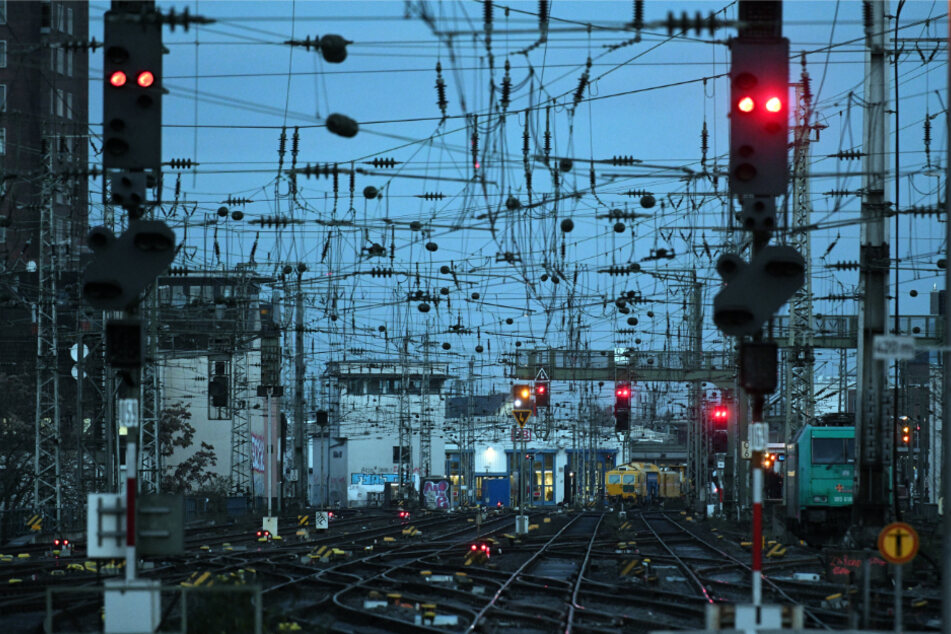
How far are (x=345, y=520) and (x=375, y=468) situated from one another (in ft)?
166

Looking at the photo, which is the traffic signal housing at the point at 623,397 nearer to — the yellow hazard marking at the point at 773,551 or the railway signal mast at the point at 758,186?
the yellow hazard marking at the point at 773,551

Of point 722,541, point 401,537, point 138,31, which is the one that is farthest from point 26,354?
point 138,31

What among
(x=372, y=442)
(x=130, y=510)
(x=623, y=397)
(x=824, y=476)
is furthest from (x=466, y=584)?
(x=372, y=442)

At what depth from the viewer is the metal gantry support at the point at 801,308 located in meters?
36.2

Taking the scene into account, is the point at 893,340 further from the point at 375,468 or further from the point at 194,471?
the point at 375,468

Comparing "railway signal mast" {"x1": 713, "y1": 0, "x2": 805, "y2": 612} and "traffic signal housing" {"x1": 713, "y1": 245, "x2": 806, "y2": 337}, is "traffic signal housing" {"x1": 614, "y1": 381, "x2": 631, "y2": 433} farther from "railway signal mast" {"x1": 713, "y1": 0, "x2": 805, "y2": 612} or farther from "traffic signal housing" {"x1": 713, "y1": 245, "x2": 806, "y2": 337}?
"traffic signal housing" {"x1": 713, "y1": 245, "x2": 806, "y2": 337}

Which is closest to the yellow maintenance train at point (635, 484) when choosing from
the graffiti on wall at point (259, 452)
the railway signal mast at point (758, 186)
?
the graffiti on wall at point (259, 452)

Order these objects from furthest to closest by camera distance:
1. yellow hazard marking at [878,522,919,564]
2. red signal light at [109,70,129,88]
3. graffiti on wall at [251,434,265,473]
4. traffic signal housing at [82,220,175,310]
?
graffiti on wall at [251,434,265,473], yellow hazard marking at [878,522,919,564], traffic signal housing at [82,220,175,310], red signal light at [109,70,129,88]

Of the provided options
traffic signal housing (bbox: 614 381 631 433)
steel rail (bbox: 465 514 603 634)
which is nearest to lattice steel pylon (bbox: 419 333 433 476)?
traffic signal housing (bbox: 614 381 631 433)

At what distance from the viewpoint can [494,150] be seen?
24.5 m

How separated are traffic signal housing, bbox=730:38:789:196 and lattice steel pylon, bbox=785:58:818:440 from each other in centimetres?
1878

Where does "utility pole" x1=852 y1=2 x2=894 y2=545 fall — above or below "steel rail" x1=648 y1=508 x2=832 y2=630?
above

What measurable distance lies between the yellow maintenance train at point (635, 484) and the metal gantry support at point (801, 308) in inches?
1477

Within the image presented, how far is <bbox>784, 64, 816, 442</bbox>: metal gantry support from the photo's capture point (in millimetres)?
36188
